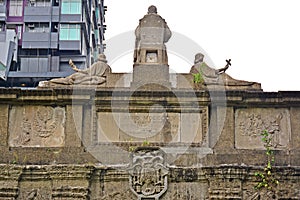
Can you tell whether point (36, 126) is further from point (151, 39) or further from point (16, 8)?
point (16, 8)

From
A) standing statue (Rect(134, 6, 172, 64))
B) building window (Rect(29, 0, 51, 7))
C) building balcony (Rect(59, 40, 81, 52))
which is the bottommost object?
standing statue (Rect(134, 6, 172, 64))

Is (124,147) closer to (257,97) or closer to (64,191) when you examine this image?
(64,191)

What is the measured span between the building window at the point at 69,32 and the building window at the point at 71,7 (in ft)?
2.90

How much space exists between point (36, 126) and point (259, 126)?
217 inches

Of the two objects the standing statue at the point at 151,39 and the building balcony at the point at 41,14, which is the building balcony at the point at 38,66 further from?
the standing statue at the point at 151,39

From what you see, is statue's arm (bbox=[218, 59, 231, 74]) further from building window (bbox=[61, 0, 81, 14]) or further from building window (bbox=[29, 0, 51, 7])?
building window (bbox=[29, 0, 51, 7])

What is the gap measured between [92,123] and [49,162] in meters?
1.43

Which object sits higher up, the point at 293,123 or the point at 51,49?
the point at 51,49

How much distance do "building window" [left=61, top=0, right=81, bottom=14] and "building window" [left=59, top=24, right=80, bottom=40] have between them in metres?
0.88

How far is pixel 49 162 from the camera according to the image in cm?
1655

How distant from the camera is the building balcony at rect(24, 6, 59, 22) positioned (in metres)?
41.5

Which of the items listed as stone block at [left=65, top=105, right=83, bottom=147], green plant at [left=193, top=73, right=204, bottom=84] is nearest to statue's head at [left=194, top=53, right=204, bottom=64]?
green plant at [left=193, top=73, right=204, bottom=84]

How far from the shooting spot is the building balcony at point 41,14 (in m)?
41.5

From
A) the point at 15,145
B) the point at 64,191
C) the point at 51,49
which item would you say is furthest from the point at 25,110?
the point at 51,49
